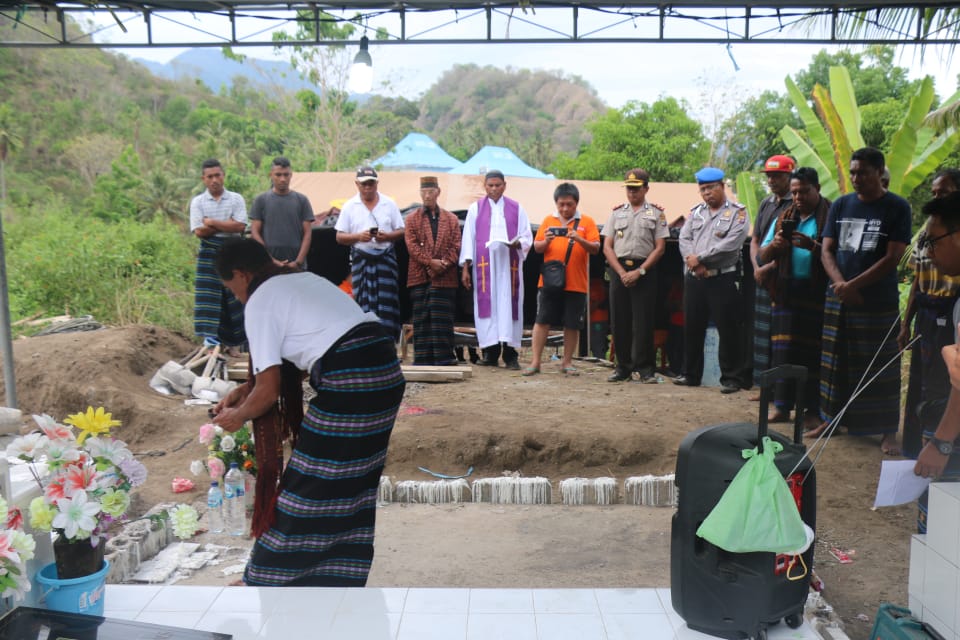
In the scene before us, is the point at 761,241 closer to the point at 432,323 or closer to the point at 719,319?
the point at 719,319

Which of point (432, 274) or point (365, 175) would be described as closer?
point (365, 175)

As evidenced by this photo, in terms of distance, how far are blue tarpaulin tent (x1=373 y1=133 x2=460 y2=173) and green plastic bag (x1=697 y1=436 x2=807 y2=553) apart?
18244 millimetres

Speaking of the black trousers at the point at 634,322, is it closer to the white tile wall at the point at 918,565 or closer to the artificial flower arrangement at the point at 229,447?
the artificial flower arrangement at the point at 229,447

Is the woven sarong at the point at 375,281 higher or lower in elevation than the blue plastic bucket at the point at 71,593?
higher

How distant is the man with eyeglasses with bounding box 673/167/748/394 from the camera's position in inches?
254

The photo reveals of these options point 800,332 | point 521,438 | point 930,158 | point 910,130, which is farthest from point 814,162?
point 521,438

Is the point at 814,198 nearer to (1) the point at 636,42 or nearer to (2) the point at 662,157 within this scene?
(1) the point at 636,42

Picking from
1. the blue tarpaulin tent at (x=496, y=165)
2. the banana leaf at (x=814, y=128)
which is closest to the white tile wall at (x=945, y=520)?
the banana leaf at (x=814, y=128)

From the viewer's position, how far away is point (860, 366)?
16.7ft

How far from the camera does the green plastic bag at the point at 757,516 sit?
6.03 feet

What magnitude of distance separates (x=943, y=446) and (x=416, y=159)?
1849cm

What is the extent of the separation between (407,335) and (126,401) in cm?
326

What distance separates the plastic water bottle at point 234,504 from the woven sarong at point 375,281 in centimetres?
308

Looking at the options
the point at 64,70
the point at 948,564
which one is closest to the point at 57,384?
the point at 948,564
